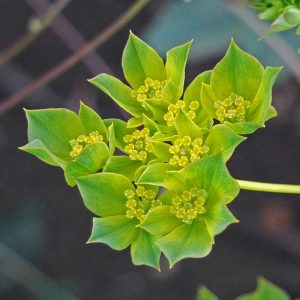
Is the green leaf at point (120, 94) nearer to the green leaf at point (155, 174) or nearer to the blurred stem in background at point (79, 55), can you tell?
the green leaf at point (155, 174)

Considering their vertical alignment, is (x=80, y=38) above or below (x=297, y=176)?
above

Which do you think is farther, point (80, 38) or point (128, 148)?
point (80, 38)

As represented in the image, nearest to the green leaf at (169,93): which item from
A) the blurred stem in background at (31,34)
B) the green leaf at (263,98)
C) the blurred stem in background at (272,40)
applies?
the green leaf at (263,98)

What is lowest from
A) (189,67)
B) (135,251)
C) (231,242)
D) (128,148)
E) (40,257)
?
(231,242)

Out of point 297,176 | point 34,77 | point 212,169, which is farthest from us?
point 34,77

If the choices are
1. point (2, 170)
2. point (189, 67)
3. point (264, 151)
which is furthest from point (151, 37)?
point (2, 170)

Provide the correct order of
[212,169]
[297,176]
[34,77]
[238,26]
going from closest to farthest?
[212,169] → [238,26] → [297,176] → [34,77]

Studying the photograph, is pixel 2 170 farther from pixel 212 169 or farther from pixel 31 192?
pixel 212 169
